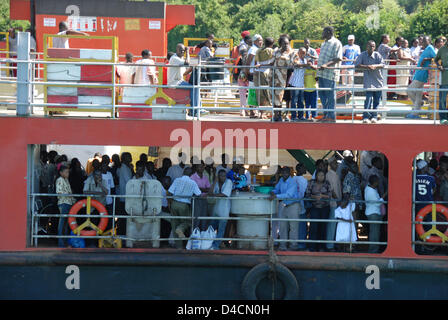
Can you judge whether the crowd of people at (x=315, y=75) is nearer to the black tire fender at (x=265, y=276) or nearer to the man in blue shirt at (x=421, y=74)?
the man in blue shirt at (x=421, y=74)

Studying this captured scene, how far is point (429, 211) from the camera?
407 inches

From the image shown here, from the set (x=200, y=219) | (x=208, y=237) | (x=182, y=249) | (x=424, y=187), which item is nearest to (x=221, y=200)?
(x=200, y=219)

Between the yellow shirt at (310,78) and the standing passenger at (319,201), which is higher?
the yellow shirt at (310,78)

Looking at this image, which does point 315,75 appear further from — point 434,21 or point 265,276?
point 434,21

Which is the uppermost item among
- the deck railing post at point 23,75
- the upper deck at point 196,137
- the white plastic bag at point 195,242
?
the deck railing post at point 23,75

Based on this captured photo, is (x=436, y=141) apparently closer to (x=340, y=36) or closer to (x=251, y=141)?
(x=251, y=141)

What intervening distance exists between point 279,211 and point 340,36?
3231 cm

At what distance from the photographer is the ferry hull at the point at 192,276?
10125 millimetres

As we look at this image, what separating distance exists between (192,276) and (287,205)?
1.77 meters

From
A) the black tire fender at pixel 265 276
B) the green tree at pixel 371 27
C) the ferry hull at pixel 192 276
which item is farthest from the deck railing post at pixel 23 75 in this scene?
the green tree at pixel 371 27

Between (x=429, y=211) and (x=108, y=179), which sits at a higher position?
(x=108, y=179)

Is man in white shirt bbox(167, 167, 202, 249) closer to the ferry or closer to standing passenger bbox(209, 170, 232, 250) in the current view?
standing passenger bbox(209, 170, 232, 250)

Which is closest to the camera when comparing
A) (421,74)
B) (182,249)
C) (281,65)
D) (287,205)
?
(182,249)

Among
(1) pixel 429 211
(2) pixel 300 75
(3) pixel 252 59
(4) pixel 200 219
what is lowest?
(4) pixel 200 219
